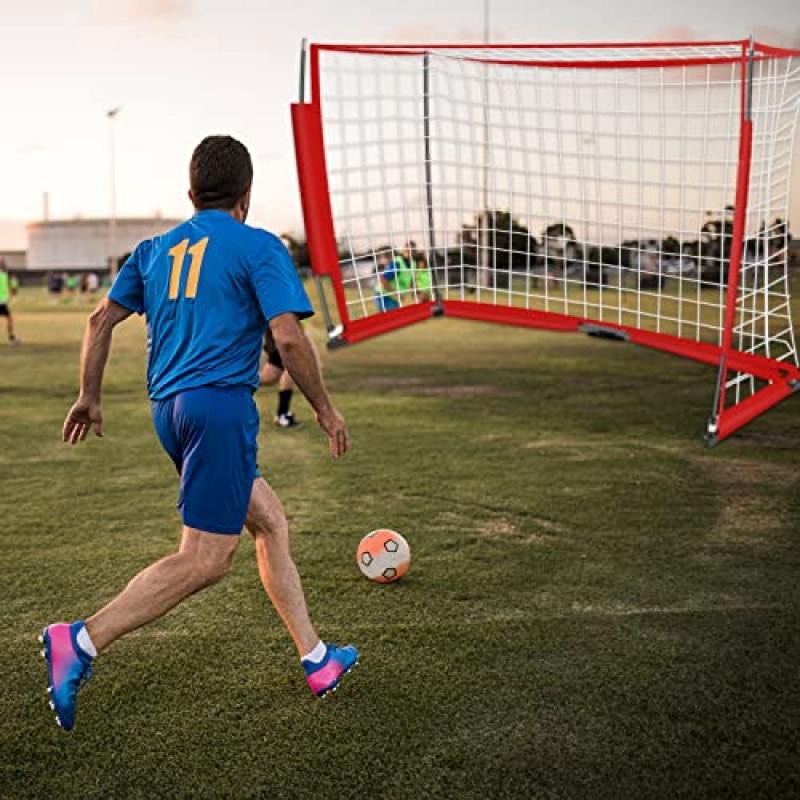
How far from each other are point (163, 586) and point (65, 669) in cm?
44

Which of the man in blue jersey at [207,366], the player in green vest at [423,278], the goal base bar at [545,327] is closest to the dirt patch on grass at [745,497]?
the goal base bar at [545,327]

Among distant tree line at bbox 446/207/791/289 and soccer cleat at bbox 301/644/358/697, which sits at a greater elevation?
distant tree line at bbox 446/207/791/289

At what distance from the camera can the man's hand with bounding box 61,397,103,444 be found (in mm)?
3814

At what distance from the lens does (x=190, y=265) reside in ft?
11.4

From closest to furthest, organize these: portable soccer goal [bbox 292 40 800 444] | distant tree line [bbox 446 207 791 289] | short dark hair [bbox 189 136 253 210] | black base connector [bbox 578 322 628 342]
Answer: short dark hair [bbox 189 136 253 210]
portable soccer goal [bbox 292 40 800 444]
black base connector [bbox 578 322 628 342]
distant tree line [bbox 446 207 791 289]

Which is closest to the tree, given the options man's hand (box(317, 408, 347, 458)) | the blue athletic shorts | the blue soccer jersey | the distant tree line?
the distant tree line

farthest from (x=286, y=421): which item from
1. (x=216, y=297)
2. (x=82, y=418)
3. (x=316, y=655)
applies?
(x=216, y=297)

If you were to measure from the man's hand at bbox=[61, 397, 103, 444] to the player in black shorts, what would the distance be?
520 cm

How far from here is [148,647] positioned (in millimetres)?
4363

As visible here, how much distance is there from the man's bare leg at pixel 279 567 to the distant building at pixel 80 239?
106586 millimetres

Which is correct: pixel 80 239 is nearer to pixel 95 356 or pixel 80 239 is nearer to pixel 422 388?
pixel 422 388

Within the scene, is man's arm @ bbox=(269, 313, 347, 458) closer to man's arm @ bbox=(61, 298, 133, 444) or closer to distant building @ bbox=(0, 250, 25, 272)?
man's arm @ bbox=(61, 298, 133, 444)

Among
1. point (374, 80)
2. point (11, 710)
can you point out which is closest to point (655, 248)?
point (374, 80)

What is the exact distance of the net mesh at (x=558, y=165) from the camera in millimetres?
7621
